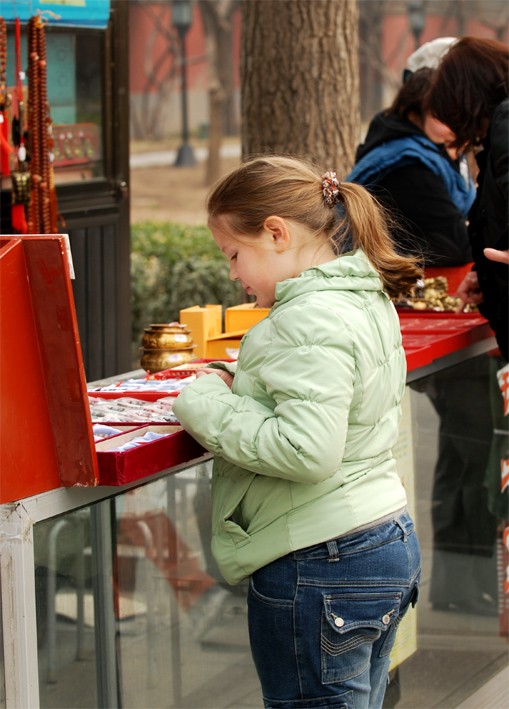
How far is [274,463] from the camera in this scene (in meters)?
1.62

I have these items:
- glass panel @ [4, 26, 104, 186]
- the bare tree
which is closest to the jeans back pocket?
glass panel @ [4, 26, 104, 186]

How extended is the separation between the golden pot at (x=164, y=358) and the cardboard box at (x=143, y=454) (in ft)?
2.15

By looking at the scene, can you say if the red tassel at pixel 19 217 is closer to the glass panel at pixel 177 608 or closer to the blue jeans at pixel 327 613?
the glass panel at pixel 177 608

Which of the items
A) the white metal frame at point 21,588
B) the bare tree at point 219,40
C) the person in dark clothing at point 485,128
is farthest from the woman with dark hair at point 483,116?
the bare tree at point 219,40

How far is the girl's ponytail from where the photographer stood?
1824 millimetres

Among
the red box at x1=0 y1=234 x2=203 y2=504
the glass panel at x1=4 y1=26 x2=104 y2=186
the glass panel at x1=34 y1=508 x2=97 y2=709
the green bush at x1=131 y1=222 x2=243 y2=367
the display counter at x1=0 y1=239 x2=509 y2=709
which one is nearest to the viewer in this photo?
the red box at x1=0 y1=234 x2=203 y2=504

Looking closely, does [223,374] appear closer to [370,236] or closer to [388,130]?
[370,236]

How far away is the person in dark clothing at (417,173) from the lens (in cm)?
348

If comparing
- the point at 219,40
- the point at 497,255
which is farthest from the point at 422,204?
the point at 219,40

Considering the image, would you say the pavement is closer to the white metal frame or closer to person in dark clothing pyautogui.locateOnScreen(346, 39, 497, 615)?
person in dark clothing pyautogui.locateOnScreen(346, 39, 497, 615)

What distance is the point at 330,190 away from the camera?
182 cm

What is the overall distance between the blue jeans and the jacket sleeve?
0.66 feet

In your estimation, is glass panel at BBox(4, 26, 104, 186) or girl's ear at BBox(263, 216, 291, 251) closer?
girl's ear at BBox(263, 216, 291, 251)

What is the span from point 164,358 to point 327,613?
1.03m
